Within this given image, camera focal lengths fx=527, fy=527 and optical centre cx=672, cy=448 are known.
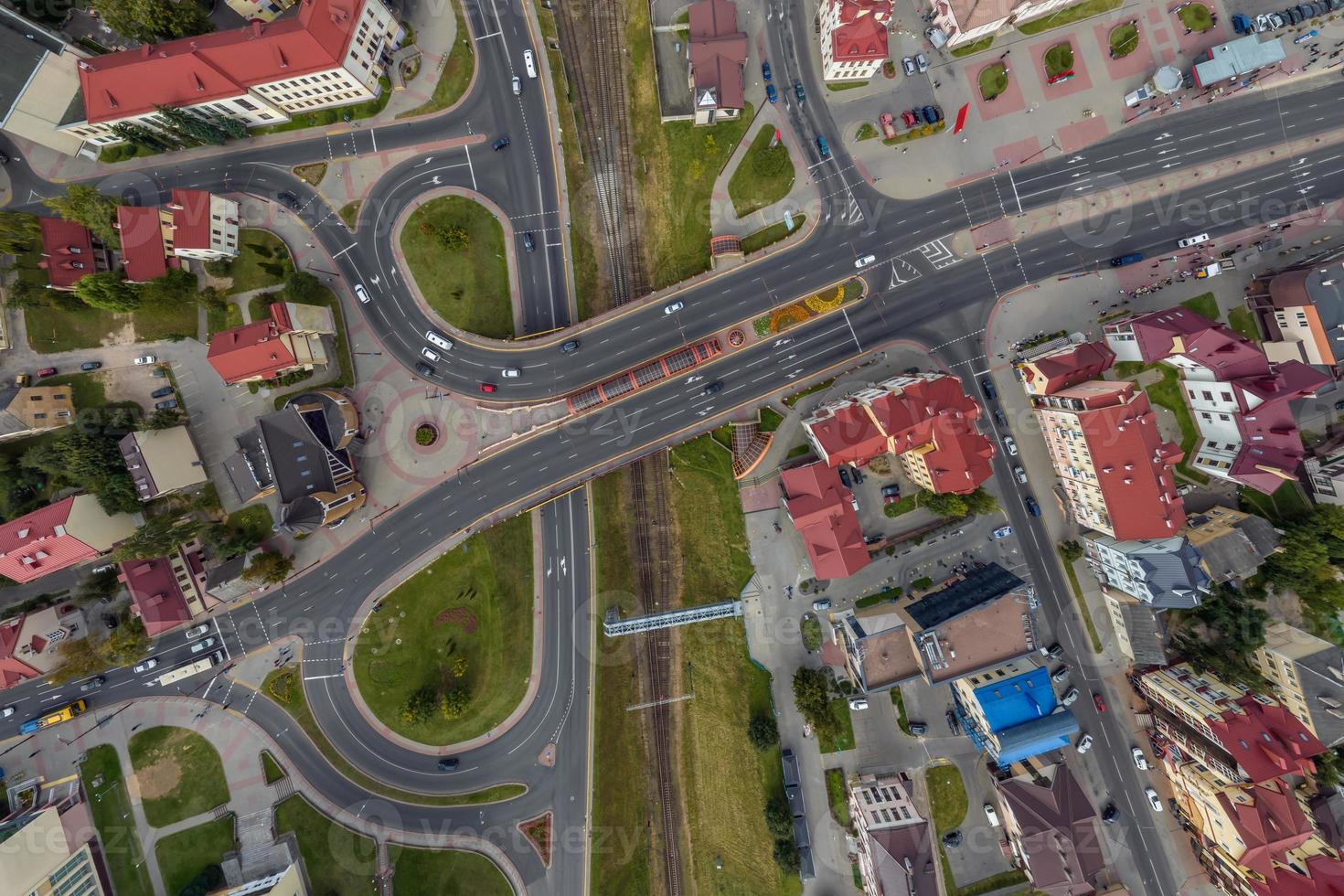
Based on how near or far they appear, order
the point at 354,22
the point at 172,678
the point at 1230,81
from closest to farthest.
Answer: the point at 354,22
the point at 1230,81
the point at 172,678

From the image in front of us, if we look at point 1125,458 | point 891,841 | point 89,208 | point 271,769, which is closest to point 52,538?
point 271,769

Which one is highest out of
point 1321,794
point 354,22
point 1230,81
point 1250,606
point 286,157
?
point 354,22

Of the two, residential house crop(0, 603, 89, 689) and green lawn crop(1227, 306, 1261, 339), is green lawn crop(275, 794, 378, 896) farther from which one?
green lawn crop(1227, 306, 1261, 339)

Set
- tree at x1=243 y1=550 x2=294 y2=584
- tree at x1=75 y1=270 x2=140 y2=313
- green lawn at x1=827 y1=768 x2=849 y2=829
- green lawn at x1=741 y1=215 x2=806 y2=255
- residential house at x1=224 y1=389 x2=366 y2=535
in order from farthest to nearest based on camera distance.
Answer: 1. green lawn at x1=741 y1=215 x2=806 y2=255
2. green lawn at x1=827 y1=768 x2=849 y2=829
3. tree at x1=243 y1=550 x2=294 y2=584
4. residential house at x1=224 y1=389 x2=366 y2=535
5. tree at x1=75 y1=270 x2=140 y2=313

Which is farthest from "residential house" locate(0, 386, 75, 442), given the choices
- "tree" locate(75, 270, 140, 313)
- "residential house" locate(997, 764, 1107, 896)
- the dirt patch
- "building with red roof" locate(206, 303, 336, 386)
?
"residential house" locate(997, 764, 1107, 896)

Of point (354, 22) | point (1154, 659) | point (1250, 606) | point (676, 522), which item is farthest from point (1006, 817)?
point (354, 22)

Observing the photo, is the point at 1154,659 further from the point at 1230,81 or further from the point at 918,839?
the point at 1230,81
